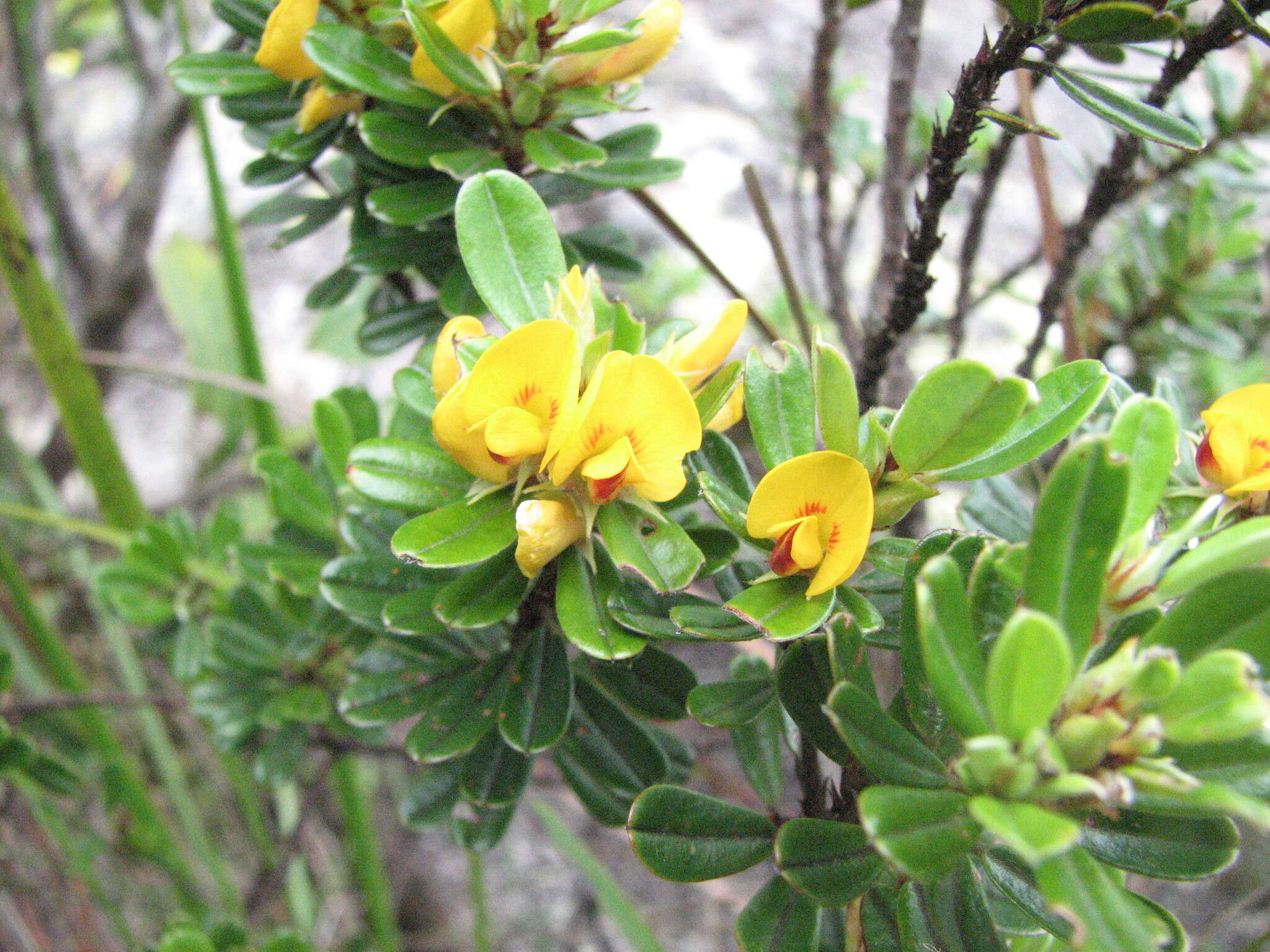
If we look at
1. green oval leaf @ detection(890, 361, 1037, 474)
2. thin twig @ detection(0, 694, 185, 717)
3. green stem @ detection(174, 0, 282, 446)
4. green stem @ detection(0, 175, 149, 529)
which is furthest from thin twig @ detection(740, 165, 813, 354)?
thin twig @ detection(0, 694, 185, 717)

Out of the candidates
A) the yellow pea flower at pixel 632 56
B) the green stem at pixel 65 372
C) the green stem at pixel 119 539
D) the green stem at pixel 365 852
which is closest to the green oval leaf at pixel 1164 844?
the yellow pea flower at pixel 632 56

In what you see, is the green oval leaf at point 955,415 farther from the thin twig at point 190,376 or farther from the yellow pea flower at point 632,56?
the thin twig at point 190,376

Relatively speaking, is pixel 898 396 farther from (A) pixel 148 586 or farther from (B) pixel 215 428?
(B) pixel 215 428

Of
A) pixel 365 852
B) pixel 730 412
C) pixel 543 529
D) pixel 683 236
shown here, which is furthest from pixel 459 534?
pixel 365 852

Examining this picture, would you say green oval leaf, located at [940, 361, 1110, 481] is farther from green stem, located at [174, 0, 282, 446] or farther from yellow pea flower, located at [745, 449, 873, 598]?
green stem, located at [174, 0, 282, 446]

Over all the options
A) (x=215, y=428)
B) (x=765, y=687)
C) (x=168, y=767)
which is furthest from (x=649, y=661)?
(x=215, y=428)

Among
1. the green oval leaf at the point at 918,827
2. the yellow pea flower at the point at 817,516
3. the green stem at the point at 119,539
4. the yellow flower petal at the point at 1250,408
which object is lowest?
the green stem at the point at 119,539
